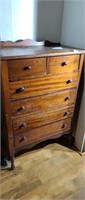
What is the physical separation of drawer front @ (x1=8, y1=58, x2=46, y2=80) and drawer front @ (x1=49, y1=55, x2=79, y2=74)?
0.24 ft

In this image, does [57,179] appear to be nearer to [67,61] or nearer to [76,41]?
[67,61]

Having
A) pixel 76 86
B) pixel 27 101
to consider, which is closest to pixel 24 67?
pixel 27 101

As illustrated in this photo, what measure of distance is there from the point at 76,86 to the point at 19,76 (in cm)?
59

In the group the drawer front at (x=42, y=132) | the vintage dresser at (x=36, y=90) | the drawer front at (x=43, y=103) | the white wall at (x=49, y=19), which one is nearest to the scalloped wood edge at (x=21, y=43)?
the vintage dresser at (x=36, y=90)

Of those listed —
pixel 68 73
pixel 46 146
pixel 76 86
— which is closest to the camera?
pixel 68 73

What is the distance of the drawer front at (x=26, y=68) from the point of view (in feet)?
3.87

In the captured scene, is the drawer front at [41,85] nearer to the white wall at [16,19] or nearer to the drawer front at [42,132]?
the drawer front at [42,132]

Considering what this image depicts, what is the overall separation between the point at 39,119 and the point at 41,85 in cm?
32

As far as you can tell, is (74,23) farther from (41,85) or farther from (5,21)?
(41,85)

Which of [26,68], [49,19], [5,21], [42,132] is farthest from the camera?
[49,19]

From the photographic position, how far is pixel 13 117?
136 centimetres

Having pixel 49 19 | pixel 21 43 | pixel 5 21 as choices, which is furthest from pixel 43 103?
pixel 49 19

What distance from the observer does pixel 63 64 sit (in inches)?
55.1

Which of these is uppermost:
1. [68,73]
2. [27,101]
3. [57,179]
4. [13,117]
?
[68,73]
